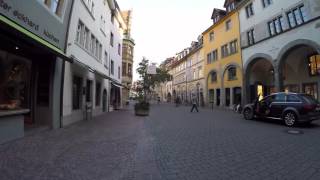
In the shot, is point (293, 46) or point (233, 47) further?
point (233, 47)

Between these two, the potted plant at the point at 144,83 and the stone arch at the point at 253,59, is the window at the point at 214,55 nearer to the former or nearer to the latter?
the stone arch at the point at 253,59

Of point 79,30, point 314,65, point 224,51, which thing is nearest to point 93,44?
point 79,30

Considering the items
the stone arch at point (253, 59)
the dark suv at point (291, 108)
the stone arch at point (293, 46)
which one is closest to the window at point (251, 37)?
the stone arch at point (253, 59)

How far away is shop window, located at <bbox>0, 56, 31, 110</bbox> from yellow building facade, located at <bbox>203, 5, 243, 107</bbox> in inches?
988

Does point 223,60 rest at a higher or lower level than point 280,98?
higher

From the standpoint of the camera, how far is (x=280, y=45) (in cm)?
2286

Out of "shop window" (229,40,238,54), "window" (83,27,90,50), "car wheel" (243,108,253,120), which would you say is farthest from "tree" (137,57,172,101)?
"car wheel" (243,108,253,120)

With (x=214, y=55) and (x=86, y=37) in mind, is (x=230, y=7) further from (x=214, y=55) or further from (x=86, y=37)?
(x=86, y=37)

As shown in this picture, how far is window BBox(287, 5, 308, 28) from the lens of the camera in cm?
2025

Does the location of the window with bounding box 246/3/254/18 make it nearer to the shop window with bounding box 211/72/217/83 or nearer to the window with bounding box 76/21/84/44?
the shop window with bounding box 211/72/217/83

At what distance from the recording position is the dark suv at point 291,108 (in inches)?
499

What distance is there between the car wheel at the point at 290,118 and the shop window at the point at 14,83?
12485 millimetres

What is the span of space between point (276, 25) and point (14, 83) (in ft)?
73.0

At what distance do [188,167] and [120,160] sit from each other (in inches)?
65.7
